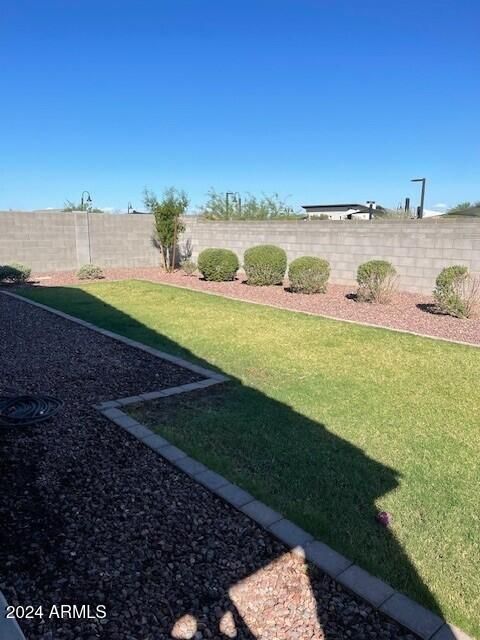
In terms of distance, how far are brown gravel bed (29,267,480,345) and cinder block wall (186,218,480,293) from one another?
1.74 feet

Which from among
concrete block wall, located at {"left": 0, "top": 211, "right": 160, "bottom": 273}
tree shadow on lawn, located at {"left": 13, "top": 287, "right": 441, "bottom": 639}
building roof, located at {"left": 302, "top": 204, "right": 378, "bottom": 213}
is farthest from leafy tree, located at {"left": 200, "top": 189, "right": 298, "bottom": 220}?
tree shadow on lawn, located at {"left": 13, "top": 287, "right": 441, "bottom": 639}

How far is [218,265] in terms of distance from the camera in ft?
44.8

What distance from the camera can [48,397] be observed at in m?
4.51

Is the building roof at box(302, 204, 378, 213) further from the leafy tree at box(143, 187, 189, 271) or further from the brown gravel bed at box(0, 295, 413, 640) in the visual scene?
the brown gravel bed at box(0, 295, 413, 640)

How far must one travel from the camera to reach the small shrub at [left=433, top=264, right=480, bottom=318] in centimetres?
Answer: 869

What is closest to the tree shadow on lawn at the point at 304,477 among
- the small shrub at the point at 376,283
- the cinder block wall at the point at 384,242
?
the small shrub at the point at 376,283

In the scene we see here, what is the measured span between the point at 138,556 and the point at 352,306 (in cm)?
816

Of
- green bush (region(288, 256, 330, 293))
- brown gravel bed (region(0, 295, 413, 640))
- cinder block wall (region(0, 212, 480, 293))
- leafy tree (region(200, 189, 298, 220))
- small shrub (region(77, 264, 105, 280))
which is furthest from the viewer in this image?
leafy tree (region(200, 189, 298, 220))

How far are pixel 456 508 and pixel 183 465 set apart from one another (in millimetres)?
1783

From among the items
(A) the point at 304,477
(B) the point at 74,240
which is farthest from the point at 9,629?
(B) the point at 74,240

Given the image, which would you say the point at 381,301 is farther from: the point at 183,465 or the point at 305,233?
the point at 183,465

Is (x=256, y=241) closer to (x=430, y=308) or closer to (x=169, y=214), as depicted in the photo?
(x=169, y=214)

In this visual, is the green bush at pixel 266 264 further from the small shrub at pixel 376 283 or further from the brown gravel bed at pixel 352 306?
the small shrub at pixel 376 283

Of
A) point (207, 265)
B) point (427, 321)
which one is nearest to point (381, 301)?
point (427, 321)
